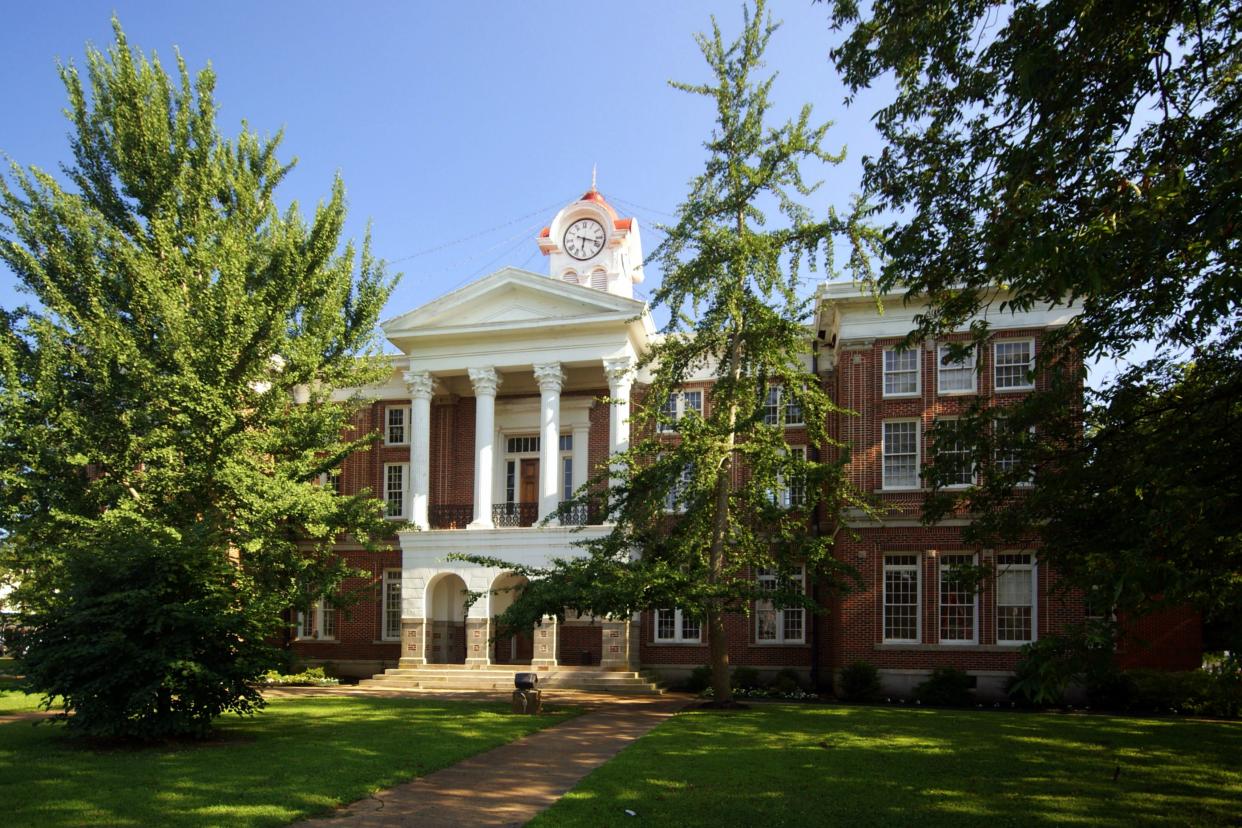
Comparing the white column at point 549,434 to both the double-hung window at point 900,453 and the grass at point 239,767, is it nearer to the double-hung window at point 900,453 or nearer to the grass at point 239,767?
the double-hung window at point 900,453

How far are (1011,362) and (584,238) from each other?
16.2 meters

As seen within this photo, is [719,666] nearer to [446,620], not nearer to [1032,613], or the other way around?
[1032,613]

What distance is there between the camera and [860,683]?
2516cm

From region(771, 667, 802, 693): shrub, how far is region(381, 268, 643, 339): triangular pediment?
36.0 feet

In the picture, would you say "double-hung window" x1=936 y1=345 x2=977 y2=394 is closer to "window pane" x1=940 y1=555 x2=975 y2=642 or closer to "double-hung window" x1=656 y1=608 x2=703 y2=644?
"window pane" x1=940 y1=555 x2=975 y2=642

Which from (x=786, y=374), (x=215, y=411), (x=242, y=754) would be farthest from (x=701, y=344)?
(x=242, y=754)

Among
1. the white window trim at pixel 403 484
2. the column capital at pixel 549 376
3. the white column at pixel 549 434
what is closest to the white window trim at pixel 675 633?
the white column at pixel 549 434

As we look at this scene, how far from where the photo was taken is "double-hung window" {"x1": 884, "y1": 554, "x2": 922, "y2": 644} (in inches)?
1035

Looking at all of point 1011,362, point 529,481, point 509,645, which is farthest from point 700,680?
point 1011,362

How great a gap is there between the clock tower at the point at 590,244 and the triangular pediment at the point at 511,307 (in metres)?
5.91

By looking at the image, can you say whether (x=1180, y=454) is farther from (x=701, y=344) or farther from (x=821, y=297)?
(x=821, y=297)

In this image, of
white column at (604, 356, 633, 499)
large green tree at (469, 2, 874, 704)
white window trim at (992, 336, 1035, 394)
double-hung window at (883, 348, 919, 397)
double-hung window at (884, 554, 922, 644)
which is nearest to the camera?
large green tree at (469, 2, 874, 704)

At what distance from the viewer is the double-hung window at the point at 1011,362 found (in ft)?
85.9

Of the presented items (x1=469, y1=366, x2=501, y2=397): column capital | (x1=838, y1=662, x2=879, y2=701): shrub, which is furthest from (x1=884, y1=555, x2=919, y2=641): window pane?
(x1=469, y1=366, x2=501, y2=397): column capital
